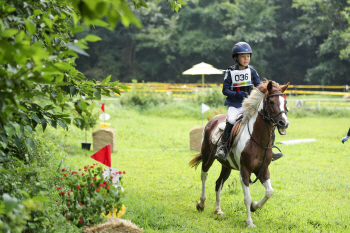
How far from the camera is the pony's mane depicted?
5.19 meters

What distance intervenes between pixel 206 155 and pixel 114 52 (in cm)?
3795

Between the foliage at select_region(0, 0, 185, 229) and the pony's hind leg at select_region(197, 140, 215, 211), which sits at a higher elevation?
the foliage at select_region(0, 0, 185, 229)

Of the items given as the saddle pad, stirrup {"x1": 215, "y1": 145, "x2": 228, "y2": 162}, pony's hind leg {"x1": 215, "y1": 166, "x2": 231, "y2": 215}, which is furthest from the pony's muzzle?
pony's hind leg {"x1": 215, "y1": 166, "x2": 231, "y2": 215}

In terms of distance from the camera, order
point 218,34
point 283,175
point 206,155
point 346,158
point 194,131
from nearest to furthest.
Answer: point 206,155
point 283,175
point 346,158
point 194,131
point 218,34

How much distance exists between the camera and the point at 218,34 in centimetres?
3981

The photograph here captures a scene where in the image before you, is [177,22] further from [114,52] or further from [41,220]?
[41,220]

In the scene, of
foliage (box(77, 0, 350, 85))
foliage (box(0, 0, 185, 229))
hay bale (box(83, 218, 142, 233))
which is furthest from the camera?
foliage (box(77, 0, 350, 85))

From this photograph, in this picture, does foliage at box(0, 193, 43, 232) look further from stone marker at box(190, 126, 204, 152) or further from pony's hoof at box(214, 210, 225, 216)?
stone marker at box(190, 126, 204, 152)

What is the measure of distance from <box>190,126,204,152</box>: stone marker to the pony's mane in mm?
6446

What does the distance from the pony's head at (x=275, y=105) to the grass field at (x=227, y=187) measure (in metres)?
1.64

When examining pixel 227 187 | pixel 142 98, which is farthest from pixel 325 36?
pixel 227 187

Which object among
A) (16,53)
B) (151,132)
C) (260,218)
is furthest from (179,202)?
(151,132)

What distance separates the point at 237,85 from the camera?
568 centimetres

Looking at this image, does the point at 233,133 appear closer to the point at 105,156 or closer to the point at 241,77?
the point at 241,77
